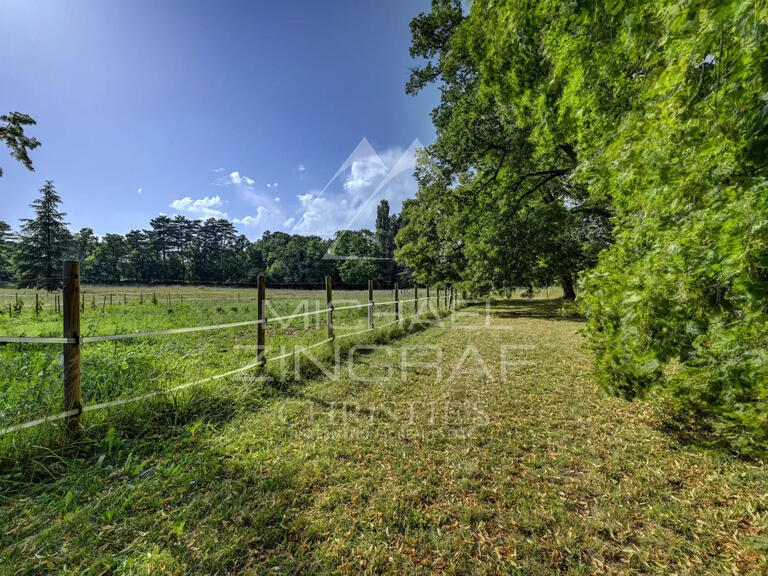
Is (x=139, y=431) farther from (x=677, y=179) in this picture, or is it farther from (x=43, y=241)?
(x=43, y=241)

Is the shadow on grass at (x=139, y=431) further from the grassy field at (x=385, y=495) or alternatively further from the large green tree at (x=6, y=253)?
the large green tree at (x=6, y=253)

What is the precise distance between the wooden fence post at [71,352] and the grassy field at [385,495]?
34 centimetres

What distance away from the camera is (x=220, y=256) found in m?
73.2

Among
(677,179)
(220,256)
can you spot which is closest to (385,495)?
(677,179)

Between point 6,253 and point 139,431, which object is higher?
point 6,253

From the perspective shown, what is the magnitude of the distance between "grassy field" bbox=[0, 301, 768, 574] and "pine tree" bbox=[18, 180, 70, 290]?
55.3 metres

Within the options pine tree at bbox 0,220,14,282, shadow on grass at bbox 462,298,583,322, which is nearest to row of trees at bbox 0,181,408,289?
pine tree at bbox 0,220,14,282

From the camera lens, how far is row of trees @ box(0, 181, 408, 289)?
196 ft

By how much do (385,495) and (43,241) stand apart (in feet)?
197

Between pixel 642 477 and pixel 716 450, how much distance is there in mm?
738

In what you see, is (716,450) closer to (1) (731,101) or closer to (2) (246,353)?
(1) (731,101)

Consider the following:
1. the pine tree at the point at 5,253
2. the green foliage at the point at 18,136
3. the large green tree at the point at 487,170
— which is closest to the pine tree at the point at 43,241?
the pine tree at the point at 5,253

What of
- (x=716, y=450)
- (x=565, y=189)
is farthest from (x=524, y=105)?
(x=565, y=189)

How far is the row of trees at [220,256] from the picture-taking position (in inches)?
2346
